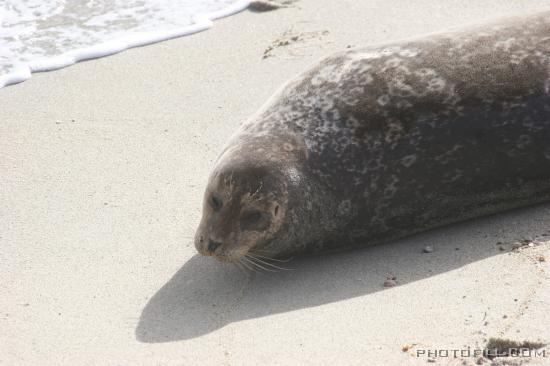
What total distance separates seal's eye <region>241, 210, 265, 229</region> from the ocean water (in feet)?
11.4

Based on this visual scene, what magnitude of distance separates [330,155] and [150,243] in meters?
1.13

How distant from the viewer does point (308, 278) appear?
14.8 ft

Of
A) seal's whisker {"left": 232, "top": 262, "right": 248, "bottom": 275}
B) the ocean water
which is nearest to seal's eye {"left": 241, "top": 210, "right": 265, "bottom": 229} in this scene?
seal's whisker {"left": 232, "top": 262, "right": 248, "bottom": 275}

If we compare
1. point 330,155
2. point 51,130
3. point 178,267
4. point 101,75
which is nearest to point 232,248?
point 178,267

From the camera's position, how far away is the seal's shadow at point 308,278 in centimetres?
420

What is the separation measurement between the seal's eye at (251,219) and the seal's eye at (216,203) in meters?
0.14

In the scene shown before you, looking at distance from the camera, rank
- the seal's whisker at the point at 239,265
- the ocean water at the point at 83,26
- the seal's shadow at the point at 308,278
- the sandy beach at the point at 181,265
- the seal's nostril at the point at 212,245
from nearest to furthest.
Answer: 1. the sandy beach at the point at 181,265
2. the seal's shadow at the point at 308,278
3. the seal's nostril at the point at 212,245
4. the seal's whisker at the point at 239,265
5. the ocean water at the point at 83,26

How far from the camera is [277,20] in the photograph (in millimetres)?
7664

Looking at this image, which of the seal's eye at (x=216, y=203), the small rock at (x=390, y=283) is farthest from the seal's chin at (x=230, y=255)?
the small rock at (x=390, y=283)

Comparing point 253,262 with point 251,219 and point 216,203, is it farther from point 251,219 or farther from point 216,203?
point 216,203

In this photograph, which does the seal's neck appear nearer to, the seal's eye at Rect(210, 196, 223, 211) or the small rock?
the seal's eye at Rect(210, 196, 223, 211)

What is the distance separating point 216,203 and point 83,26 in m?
4.45

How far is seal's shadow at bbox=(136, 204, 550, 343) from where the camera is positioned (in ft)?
13.8

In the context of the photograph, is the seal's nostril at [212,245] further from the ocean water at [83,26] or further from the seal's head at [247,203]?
the ocean water at [83,26]
